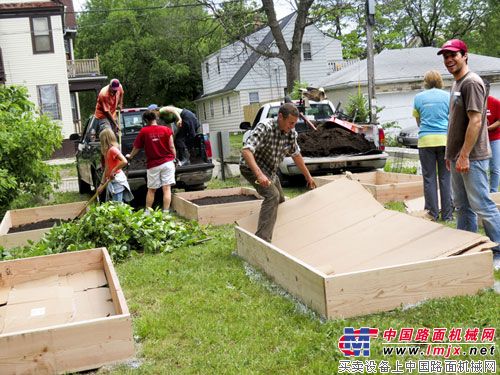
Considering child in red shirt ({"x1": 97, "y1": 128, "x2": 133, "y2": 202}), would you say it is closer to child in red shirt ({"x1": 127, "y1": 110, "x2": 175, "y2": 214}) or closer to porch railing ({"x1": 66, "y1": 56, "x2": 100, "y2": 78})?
child in red shirt ({"x1": 127, "y1": 110, "x2": 175, "y2": 214})

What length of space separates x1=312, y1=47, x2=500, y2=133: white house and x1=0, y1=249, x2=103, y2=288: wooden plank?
1981 cm

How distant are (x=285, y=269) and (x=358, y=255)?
81 centimetres

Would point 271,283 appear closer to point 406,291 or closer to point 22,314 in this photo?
point 406,291

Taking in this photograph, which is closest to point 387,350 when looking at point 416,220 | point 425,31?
point 416,220

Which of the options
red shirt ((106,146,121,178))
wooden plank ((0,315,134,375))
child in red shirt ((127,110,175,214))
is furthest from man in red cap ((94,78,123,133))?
A: wooden plank ((0,315,134,375))

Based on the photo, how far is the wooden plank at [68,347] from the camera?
12.9 feet

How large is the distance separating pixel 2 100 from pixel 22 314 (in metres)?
7.68

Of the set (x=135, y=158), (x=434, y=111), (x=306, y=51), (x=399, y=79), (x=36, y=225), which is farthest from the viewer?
(x=306, y=51)

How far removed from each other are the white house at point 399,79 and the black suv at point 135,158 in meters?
14.5

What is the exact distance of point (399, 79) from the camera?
84.4 feet

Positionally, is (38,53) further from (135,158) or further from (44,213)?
(44,213)

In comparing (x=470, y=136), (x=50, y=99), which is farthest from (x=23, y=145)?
(x=50, y=99)

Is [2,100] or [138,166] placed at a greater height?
[2,100]

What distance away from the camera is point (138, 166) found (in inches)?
435
